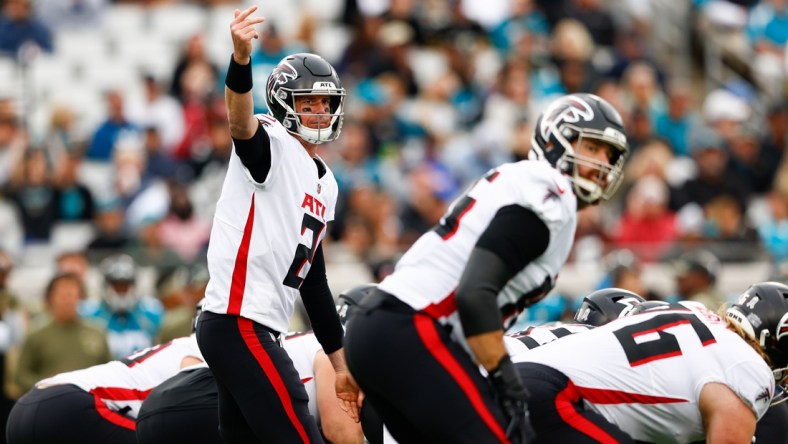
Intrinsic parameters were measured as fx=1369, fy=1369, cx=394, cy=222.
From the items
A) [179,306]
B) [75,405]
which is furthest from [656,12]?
[75,405]

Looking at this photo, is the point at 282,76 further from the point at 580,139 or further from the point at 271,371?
the point at 580,139

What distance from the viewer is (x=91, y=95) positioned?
623 inches

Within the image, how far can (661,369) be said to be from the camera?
20.1ft

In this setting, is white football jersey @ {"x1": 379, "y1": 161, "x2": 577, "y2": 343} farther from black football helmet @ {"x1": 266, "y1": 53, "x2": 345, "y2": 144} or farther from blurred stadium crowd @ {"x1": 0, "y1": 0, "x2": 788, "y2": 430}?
blurred stadium crowd @ {"x1": 0, "y1": 0, "x2": 788, "y2": 430}

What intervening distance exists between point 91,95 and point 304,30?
260 cm

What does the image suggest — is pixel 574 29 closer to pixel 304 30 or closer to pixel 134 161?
pixel 304 30

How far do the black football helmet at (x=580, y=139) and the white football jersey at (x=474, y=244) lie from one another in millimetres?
178

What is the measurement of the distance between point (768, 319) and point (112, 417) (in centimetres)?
358

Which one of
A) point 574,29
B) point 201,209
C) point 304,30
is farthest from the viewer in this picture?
point 574,29

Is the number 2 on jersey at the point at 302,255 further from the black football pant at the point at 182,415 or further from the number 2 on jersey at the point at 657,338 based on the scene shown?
the number 2 on jersey at the point at 657,338

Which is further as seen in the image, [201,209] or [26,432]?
[201,209]

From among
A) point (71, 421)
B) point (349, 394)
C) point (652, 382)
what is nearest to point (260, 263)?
point (349, 394)

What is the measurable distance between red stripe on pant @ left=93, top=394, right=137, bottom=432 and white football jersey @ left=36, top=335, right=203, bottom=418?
27 mm

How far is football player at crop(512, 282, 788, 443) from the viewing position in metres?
6.02
